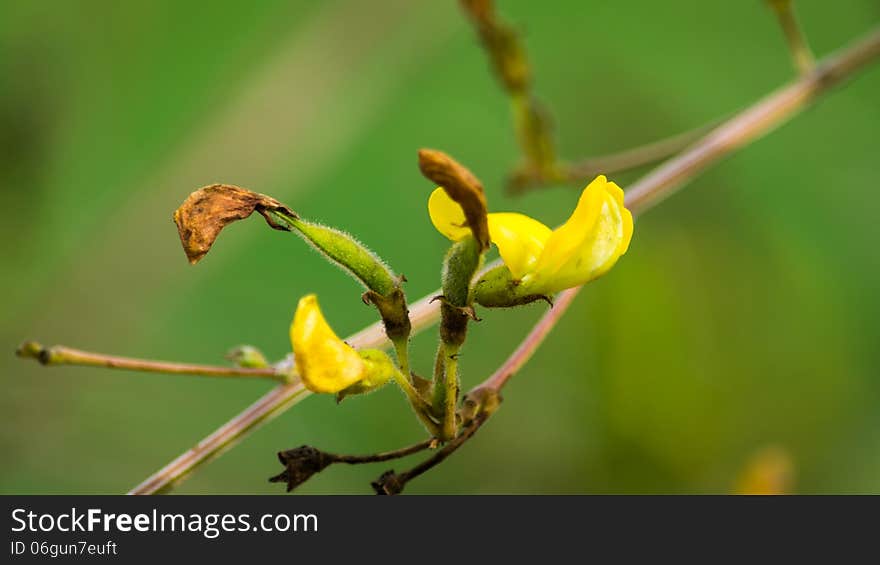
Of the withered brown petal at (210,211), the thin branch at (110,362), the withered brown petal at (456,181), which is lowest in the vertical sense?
the withered brown petal at (456,181)

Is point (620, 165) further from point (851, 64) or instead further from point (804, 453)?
point (804, 453)

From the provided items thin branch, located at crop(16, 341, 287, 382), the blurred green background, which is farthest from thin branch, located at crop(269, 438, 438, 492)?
the blurred green background

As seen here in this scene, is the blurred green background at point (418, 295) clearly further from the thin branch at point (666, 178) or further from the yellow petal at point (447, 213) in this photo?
the yellow petal at point (447, 213)

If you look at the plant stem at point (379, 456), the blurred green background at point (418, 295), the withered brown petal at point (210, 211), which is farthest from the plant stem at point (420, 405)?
the blurred green background at point (418, 295)

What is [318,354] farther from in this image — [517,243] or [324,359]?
[517,243]

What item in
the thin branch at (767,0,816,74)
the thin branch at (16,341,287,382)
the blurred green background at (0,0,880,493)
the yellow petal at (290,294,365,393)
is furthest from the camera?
the blurred green background at (0,0,880,493)

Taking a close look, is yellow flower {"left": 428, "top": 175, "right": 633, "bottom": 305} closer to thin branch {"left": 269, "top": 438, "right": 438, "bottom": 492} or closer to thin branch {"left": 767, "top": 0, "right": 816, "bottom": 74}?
thin branch {"left": 269, "top": 438, "right": 438, "bottom": 492}
